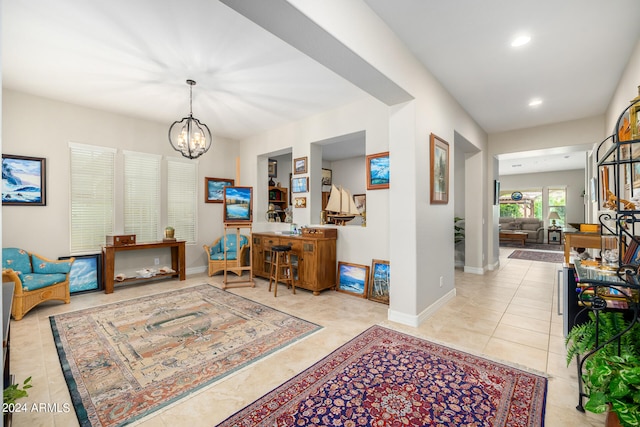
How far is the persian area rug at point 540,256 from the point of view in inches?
294

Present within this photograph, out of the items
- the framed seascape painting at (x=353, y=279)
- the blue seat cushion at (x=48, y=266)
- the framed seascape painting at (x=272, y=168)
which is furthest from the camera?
the framed seascape painting at (x=272, y=168)

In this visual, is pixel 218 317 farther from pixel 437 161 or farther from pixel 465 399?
pixel 437 161

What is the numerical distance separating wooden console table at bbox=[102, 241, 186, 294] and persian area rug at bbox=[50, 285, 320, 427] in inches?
30.6

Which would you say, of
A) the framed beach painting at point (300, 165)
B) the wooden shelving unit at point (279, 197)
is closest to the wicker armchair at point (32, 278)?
the framed beach painting at point (300, 165)

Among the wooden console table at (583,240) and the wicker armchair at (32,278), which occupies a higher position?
the wooden console table at (583,240)

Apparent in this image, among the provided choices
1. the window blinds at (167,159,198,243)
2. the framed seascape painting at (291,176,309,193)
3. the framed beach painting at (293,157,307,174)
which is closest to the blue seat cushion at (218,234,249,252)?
the window blinds at (167,159,198,243)

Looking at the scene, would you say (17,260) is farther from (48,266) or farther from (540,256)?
(540,256)

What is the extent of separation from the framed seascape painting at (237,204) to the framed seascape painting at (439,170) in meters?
3.12

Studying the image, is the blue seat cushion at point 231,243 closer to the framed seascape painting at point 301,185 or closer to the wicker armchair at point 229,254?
the wicker armchair at point 229,254

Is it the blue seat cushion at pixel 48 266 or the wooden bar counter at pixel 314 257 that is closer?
the blue seat cushion at pixel 48 266

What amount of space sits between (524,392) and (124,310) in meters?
4.23

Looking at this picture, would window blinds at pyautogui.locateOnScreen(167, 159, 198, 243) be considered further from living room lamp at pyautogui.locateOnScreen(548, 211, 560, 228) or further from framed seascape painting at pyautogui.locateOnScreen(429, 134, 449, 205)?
living room lamp at pyautogui.locateOnScreen(548, 211, 560, 228)

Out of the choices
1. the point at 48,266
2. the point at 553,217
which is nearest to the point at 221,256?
the point at 48,266

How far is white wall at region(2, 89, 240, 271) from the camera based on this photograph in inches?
163
